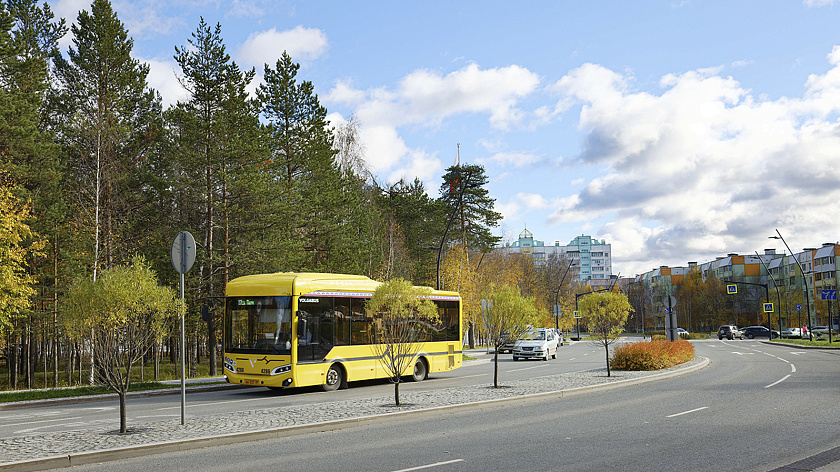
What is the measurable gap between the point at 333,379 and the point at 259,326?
2934 mm

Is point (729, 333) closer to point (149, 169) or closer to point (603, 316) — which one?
point (603, 316)

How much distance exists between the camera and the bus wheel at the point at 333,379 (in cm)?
1935

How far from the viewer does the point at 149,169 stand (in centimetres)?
3328

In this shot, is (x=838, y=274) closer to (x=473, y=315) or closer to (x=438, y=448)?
(x=473, y=315)

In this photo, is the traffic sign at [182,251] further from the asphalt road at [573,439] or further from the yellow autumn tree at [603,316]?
the yellow autumn tree at [603,316]

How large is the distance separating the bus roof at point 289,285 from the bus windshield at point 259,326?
0.69 ft

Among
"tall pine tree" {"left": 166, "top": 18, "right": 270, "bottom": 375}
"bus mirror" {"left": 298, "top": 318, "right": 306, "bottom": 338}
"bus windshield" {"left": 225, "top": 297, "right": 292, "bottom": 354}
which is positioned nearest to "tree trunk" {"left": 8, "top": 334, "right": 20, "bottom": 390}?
"tall pine tree" {"left": 166, "top": 18, "right": 270, "bottom": 375}

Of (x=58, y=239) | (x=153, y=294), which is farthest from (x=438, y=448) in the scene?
(x=58, y=239)

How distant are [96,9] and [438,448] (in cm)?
3054

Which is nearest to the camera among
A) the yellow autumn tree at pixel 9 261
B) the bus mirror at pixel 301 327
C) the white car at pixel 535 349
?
the bus mirror at pixel 301 327

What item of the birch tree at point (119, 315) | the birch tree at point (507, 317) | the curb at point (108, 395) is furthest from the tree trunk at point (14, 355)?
the birch tree at point (507, 317)

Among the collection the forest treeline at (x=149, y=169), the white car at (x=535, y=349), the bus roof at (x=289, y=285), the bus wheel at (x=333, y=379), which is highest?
the forest treeline at (x=149, y=169)

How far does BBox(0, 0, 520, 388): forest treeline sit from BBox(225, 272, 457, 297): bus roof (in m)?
10.1

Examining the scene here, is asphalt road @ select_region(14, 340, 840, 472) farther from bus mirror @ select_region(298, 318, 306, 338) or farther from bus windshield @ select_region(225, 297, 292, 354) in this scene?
bus mirror @ select_region(298, 318, 306, 338)
